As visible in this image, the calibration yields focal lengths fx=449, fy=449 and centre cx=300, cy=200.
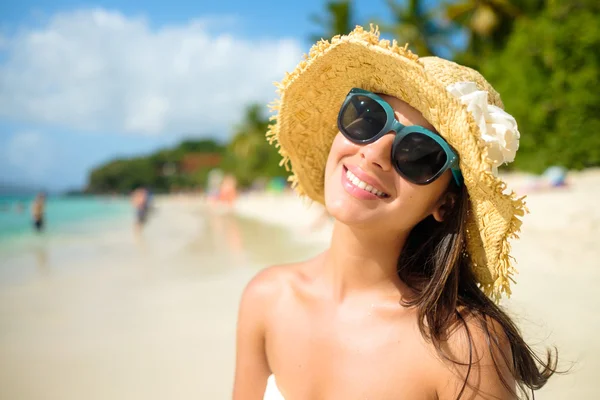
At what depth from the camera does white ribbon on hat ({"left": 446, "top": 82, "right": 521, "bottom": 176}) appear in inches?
49.7

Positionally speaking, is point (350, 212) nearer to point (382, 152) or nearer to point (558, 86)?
point (382, 152)

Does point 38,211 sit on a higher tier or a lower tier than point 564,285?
higher

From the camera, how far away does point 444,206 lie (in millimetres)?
1539

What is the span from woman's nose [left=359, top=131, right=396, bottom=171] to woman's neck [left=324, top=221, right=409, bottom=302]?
239 millimetres

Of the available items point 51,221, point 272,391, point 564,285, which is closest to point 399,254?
point 272,391

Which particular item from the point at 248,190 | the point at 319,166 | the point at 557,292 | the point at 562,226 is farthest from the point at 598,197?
the point at 248,190

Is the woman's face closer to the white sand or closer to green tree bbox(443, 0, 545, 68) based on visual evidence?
the white sand

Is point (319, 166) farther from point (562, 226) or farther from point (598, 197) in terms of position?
point (598, 197)

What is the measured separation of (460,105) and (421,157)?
0.19m

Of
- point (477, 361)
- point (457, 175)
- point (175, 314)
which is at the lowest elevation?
point (477, 361)

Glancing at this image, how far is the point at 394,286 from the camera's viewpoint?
1.59m

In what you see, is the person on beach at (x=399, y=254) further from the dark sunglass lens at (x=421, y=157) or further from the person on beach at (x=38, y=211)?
the person on beach at (x=38, y=211)

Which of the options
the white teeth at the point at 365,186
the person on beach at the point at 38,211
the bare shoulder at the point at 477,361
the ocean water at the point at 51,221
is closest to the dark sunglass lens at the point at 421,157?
the white teeth at the point at 365,186

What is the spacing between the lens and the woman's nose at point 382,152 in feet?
4.66
